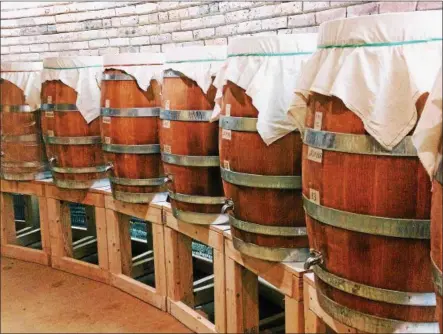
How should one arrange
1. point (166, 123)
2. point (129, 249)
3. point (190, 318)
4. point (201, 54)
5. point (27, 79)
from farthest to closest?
point (27, 79), point (129, 249), point (190, 318), point (166, 123), point (201, 54)

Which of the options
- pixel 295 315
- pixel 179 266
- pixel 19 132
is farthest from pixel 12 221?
pixel 295 315

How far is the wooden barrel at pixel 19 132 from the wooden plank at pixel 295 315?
279cm

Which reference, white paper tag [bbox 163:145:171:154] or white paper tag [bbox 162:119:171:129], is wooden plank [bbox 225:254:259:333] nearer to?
white paper tag [bbox 163:145:171:154]

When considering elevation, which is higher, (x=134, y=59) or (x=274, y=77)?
(x=134, y=59)

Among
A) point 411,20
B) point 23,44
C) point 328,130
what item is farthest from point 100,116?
point 23,44

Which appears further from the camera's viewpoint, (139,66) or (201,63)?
(139,66)

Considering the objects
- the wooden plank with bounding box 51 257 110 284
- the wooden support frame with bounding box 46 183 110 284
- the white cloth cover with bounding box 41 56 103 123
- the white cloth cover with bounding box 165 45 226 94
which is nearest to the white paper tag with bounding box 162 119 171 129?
the white cloth cover with bounding box 165 45 226 94

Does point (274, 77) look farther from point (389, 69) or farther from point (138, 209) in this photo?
point (138, 209)

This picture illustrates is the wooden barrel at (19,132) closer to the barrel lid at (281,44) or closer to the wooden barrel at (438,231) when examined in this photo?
the barrel lid at (281,44)

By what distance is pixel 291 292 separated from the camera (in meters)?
2.33

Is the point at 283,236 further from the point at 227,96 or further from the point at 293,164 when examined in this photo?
the point at 227,96

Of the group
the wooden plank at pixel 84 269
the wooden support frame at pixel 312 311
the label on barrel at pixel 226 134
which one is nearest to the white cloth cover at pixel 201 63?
the label on barrel at pixel 226 134

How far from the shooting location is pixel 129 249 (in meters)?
4.04

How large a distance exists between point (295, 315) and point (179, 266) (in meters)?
1.31
